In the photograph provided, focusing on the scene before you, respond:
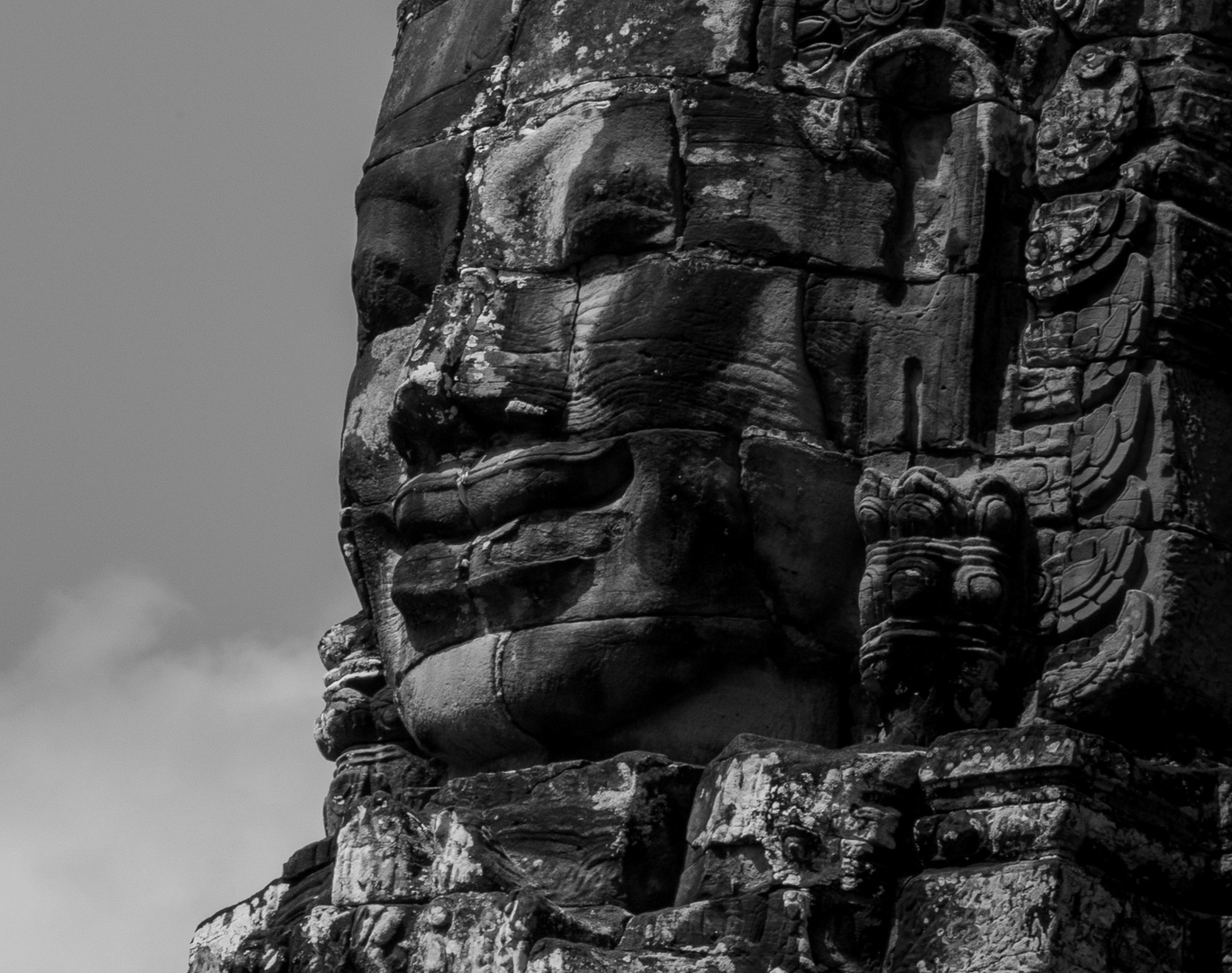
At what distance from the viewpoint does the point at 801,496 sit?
30.2ft

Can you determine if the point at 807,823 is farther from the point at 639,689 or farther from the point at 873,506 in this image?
the point at 873,506

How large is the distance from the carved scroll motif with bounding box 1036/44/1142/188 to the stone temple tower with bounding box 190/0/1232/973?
12 millimetres

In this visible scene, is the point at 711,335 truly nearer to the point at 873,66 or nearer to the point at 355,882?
the point at 873,66

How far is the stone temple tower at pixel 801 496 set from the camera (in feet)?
28.2

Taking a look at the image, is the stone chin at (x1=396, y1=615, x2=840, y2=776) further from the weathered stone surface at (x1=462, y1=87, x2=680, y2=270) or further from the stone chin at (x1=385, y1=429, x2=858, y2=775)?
the weathered stone surface at (x1=462, y1=87, x2=680, y2=270)

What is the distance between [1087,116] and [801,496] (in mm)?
1297

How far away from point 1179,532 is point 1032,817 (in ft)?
3.18

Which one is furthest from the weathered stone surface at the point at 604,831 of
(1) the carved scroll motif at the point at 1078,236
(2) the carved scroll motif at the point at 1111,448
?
(1) the carved scroll motif at the point at 1078,236

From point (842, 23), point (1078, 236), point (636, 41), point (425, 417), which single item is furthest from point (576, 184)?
point (1078, 236)

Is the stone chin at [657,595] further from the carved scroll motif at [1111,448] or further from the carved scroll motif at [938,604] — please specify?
the carved scroll motif at [1111,448]

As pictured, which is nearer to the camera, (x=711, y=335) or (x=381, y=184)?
(x=711, y=335)

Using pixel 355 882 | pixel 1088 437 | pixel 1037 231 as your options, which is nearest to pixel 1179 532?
pixel 1088 437

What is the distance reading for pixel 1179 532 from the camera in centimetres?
884

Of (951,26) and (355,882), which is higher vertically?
(951,26)
